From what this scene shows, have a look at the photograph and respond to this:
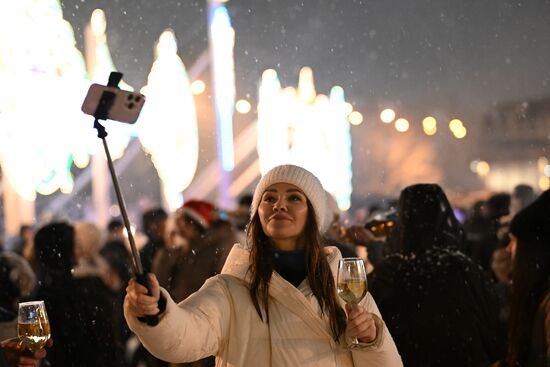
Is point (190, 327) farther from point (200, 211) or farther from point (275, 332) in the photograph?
point (200, 211)

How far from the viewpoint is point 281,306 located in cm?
430

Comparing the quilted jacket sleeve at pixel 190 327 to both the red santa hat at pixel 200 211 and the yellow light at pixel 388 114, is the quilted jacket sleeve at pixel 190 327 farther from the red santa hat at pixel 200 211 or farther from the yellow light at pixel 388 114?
the yellow light at pixel 388 114

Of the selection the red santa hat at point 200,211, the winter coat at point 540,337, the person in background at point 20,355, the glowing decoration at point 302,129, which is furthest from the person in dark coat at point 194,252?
the glowing decoration at point 302,129

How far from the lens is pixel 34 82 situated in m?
17.1

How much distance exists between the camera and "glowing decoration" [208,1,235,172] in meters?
29.1

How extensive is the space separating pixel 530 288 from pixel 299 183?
1473 millimetres

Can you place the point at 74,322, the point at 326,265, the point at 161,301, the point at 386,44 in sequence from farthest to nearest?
1. the point at 386,44
2. the point at 74,322
3. the point at 326,265
4. the point at 161,301

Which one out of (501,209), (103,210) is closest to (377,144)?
(103,210)

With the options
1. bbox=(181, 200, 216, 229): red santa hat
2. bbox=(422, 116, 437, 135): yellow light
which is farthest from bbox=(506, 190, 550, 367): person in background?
bbox=(422, 116, 437, 135): yellow light

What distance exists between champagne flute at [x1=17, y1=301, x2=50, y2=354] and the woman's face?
99 cm

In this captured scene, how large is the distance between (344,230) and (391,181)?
201 feet

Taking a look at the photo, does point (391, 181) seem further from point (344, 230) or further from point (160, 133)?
point (344, 230)

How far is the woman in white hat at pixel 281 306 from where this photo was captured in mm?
4098

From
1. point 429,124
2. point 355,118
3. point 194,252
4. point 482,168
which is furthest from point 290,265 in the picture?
point 482,168
